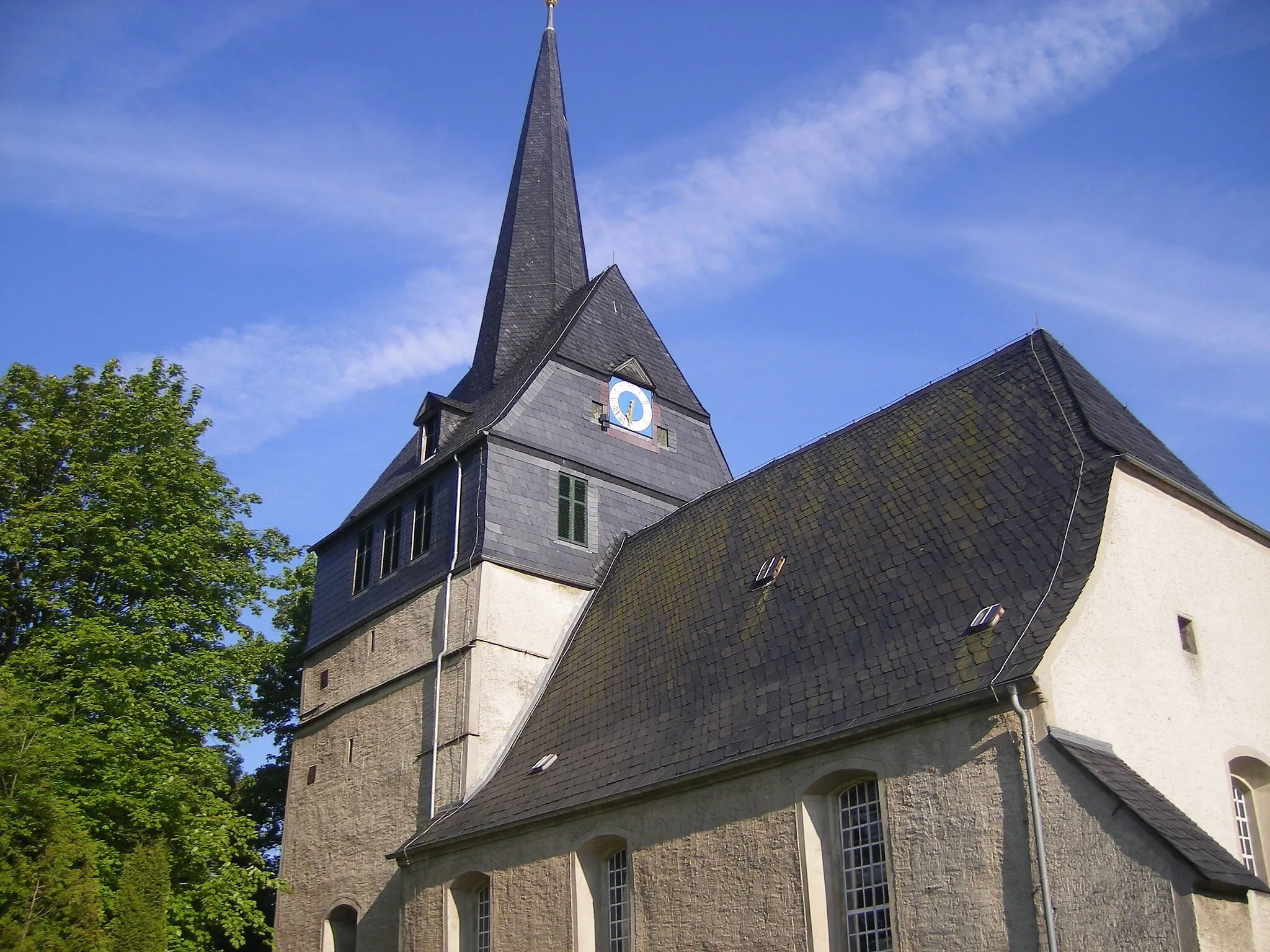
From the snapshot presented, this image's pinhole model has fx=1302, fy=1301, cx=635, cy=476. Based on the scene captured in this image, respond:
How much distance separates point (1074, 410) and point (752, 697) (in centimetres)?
529

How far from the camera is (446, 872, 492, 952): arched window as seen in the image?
18375 mm

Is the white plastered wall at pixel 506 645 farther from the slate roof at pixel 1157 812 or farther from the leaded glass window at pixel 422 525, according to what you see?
the slate roof at pixel 1157 812

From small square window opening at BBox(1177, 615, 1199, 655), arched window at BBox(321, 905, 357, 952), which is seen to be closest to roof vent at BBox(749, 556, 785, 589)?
small square window opening at BBox(1177, 615, 1199, 655)

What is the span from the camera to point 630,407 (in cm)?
2553

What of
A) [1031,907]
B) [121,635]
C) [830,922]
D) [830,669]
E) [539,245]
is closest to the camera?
[1031,907]

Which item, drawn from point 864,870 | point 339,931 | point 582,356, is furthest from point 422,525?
point 864,870

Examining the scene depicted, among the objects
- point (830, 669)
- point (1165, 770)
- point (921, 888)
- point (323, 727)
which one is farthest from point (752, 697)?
point (323, 727)

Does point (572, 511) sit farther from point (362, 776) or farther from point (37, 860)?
point (37, 860)

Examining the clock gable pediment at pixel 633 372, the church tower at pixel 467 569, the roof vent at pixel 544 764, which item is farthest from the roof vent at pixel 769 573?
the clock gable pediment at pixel 633 372

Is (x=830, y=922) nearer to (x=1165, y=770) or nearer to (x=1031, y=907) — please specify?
(x=1031, y=907)

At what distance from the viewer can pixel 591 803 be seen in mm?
16734

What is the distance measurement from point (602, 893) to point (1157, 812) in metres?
7.71

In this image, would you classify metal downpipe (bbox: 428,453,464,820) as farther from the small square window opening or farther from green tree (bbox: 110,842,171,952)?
the small square window opening

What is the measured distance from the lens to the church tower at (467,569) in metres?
21.1
